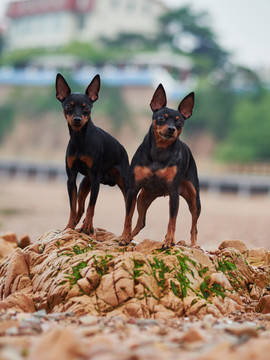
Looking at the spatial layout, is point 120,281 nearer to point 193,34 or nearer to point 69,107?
point 69,107

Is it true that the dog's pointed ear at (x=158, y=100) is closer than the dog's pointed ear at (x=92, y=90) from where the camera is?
Yes

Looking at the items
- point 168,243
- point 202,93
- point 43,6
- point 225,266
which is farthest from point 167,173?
point 43,6

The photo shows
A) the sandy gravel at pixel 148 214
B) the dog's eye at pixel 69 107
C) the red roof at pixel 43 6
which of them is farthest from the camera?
the red roof at pixel 43 6

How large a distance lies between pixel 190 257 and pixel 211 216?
25568 mm

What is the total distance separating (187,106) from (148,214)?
24.1 meters

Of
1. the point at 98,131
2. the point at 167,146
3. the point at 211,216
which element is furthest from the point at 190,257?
the point at 211,216

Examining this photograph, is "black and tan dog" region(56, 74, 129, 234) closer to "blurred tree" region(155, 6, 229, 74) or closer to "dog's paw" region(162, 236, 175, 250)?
"dog's paw" region(162, 236, 175, 250)

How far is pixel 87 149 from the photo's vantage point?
7.63 metres

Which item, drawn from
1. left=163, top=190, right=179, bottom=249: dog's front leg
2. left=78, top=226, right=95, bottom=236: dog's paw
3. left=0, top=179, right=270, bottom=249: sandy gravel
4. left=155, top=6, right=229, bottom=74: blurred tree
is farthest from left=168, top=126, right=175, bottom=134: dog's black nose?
left=155, top=6, right=229, bottom=74: blurred tree

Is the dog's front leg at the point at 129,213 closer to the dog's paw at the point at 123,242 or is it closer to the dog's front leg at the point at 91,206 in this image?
the dog's paw at the point at 123,242

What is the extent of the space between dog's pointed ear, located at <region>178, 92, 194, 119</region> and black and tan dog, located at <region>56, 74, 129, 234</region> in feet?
3.43

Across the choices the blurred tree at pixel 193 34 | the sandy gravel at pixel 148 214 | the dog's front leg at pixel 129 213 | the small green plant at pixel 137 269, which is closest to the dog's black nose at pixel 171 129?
the dog's front leg at pixel 129 213

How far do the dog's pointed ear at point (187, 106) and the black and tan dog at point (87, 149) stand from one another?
105 centimetres

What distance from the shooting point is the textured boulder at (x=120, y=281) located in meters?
6.65
